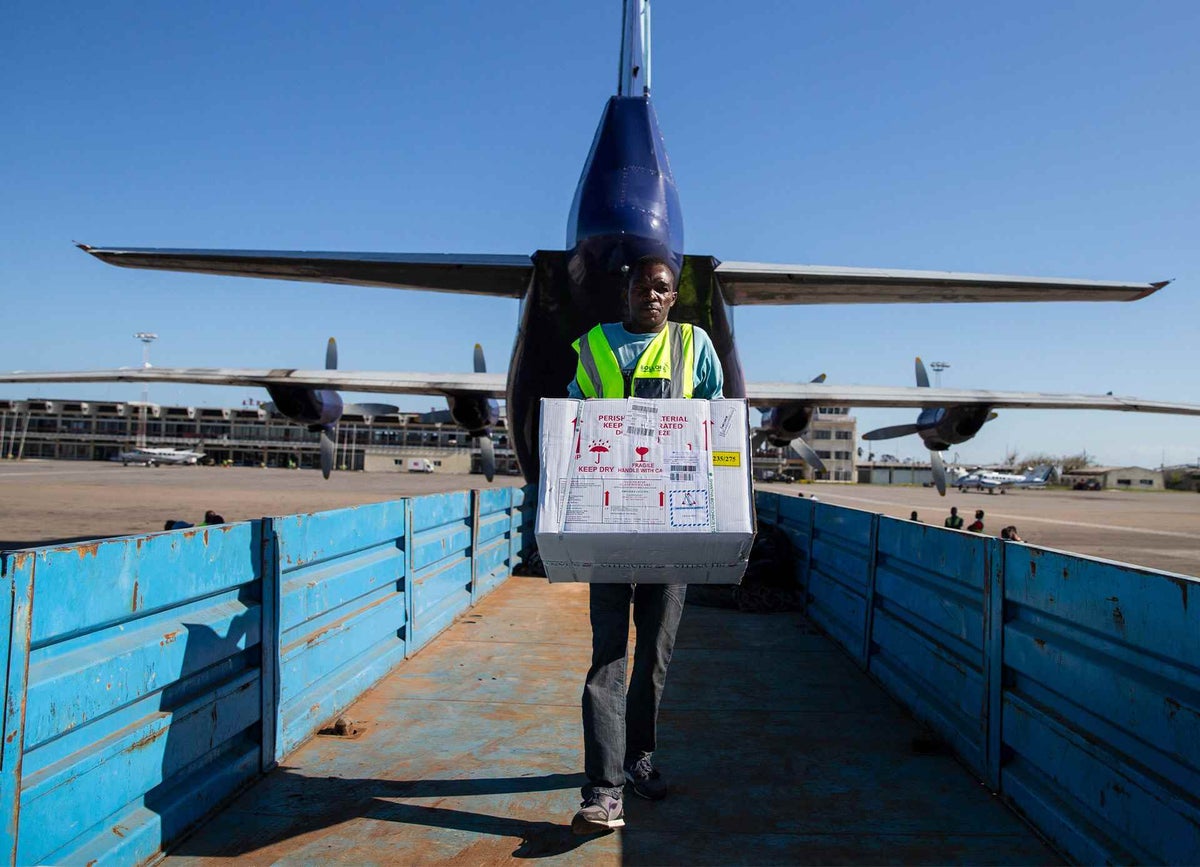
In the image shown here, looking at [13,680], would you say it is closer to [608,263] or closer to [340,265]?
[608,263]

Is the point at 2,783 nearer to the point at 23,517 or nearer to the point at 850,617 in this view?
the point at 850,617

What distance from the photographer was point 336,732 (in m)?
4.26

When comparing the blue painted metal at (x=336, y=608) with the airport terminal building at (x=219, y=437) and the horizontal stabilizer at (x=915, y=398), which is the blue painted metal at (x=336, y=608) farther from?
the airport terminal building at (x=219, y=437)

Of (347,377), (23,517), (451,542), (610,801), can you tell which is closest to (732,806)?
(610,801)

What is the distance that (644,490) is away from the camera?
288cm

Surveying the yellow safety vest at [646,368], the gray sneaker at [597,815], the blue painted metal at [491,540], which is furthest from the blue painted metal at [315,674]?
the blue painted metal at [491,540]

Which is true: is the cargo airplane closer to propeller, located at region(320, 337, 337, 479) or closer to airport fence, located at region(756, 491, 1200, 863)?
airport fence, located at region(756, 491, 1200, 863)

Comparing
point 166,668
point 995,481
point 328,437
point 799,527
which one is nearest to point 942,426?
point 799,527

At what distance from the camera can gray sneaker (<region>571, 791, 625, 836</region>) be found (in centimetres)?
304

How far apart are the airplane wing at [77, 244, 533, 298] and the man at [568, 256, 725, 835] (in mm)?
3837

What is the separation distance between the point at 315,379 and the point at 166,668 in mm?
9987

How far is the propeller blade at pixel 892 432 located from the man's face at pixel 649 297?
13.1m

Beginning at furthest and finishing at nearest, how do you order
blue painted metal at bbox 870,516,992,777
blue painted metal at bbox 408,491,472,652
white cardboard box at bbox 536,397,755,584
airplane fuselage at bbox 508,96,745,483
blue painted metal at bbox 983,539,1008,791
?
airplane fuselage at bbox 508,96,745,483, blue painted metal at bbox 408,491,472,652, blue painted metal at bbox 870,516,992,777, blue painted metal at bbox 983,539,1008,791, white cardboard box at bbox 536,397,755,584

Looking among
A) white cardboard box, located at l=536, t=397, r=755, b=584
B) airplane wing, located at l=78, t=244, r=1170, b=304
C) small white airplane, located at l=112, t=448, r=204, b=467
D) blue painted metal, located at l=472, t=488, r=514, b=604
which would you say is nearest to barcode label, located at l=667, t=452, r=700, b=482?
white cardboard box, located at l=536, t=397, r=755, b=584
